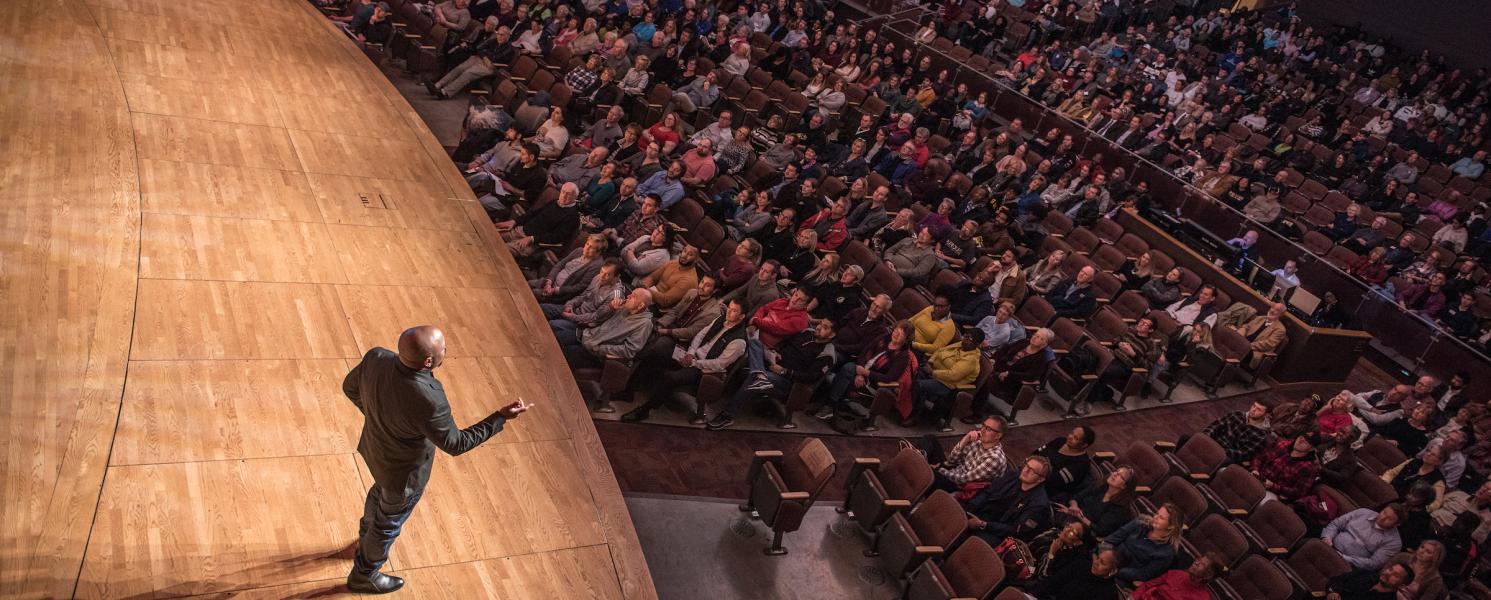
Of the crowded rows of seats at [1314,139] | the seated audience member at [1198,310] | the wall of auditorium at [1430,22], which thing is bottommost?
the seated audience member at [1198,310]

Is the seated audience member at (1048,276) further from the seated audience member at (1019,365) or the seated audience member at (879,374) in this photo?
the seated audience member at (879,374)

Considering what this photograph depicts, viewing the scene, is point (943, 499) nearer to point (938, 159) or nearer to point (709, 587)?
point (709, 587)

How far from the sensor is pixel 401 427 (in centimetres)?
248

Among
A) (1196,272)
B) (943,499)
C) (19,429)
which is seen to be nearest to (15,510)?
(19,429)

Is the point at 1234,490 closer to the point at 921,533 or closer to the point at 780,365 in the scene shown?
the point at 921,533

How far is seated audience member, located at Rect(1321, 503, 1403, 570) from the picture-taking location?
15.5 feet

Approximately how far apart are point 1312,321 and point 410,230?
667 centimetres

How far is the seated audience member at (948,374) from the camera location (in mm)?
5332

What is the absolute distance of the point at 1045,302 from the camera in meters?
6.30

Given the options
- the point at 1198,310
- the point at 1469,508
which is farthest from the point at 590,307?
the point at 1469,508

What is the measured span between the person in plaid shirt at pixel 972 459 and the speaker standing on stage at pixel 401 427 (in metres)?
2.55

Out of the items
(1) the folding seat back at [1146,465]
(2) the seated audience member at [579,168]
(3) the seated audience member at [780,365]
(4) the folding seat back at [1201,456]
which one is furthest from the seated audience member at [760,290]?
(4) the folding seat back at [1201,456]

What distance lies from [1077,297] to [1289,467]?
1.81 m

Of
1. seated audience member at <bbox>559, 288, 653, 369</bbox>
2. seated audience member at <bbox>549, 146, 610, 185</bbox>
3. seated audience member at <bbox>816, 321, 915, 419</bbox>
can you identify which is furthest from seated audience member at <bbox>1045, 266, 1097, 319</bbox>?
seated audience member at <bbox>549, 146, 610, 185</bbox>
